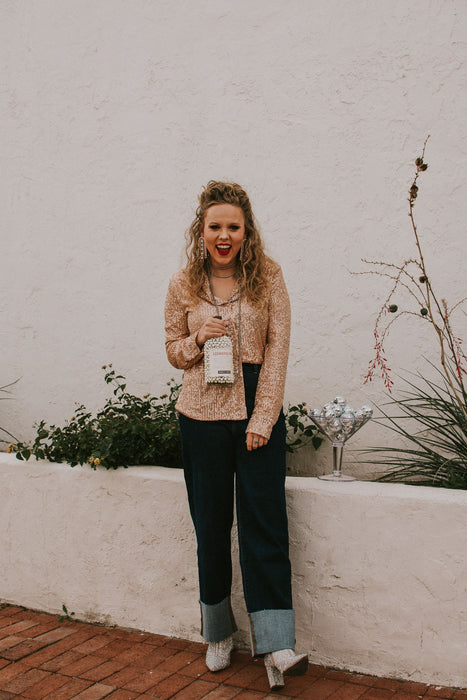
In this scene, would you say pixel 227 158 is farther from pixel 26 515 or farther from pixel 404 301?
pixel 26 515

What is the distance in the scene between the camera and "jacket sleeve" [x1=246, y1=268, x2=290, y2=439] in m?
2.60

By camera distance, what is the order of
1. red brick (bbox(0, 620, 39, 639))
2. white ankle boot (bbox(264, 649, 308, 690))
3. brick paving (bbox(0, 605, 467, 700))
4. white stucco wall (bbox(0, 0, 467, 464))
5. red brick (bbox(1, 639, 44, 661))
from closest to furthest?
white ankle boot (bbox(264, 649, 308, 690)), brick paving (bbox(0, 605, 467, 700)), red brick (bbox(1, 639, 44, 661)), red brick (bbox(0, 620, 39, 639)), white stucco wall (bbox(0, 0, 467, 464))

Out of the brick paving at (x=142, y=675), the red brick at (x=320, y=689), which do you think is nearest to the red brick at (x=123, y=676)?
the brick paving at (x=142, y=675)

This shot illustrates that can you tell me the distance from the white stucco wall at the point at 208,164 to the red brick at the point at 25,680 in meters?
1.70

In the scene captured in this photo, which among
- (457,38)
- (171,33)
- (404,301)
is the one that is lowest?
(404,301)

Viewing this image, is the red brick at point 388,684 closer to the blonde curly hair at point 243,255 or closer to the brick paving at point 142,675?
the brick paving at point 142,675

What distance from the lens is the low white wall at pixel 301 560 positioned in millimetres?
2639

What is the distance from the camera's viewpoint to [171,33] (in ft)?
12.9

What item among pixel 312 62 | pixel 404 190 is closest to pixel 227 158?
pixel 312 62

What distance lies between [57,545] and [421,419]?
6.29ft

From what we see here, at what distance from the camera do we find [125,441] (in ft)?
11.1

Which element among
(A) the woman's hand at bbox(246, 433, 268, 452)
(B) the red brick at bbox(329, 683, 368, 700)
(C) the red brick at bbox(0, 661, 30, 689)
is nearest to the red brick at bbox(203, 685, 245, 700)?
(B) the red brick at bbox(329, 683, 368, 700)

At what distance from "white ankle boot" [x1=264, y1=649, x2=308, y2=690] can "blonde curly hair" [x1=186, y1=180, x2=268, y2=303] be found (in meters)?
1.34

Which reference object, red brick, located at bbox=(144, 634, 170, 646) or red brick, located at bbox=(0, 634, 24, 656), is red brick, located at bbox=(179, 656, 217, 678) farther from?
red brick, located at bbox=(0, 634, 24, 656)
